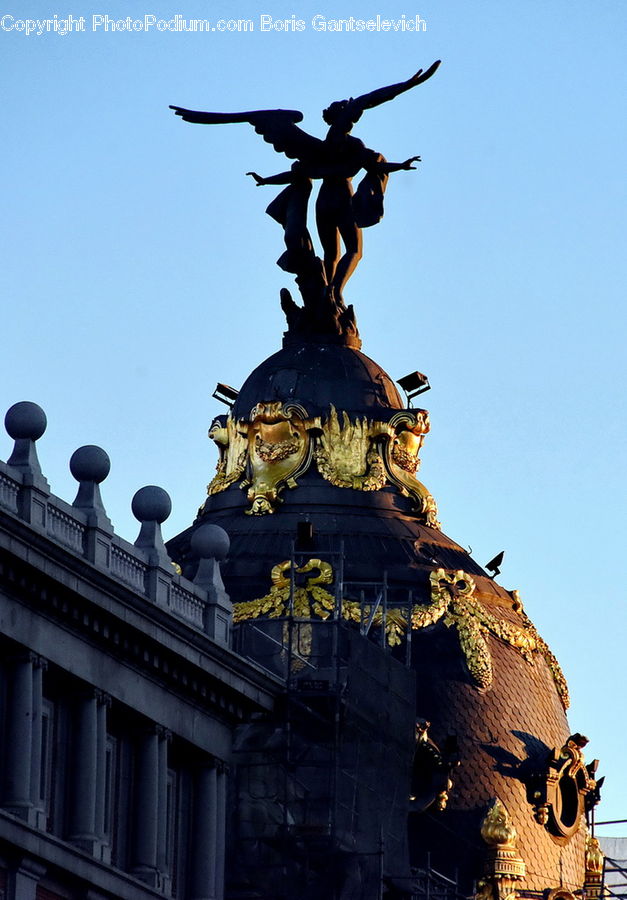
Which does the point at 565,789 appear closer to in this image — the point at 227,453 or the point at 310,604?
the point at 310,604

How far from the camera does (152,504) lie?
80.0m

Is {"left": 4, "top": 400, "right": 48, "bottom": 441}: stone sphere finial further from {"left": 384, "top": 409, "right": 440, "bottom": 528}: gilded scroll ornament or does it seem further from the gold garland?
{"left": 384, "top": 409, "right": 440, "bottom": 528}: gilded scroll ornament

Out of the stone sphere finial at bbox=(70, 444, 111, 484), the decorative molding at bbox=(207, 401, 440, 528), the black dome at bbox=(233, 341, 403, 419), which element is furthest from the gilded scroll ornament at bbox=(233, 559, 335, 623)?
the stone sphere finial at bbox=(70, 444, 111, 484)

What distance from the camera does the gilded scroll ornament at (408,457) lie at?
338ft

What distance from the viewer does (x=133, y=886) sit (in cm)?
7700

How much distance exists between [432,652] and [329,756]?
12.1 metres

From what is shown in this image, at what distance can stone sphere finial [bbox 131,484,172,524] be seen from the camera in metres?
80.0

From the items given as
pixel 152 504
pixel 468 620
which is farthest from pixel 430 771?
pixel 152 504

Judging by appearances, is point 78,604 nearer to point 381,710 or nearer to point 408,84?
point 381,710

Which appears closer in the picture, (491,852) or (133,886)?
(133,886)

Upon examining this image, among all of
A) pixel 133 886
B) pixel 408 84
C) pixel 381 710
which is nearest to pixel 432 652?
pixel 381 710

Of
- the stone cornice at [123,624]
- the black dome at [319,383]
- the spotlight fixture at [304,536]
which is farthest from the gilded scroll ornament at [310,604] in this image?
the stone cornice at [123,624]

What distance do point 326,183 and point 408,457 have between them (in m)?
8.65

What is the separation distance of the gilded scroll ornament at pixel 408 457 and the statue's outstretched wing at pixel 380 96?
8718mm
